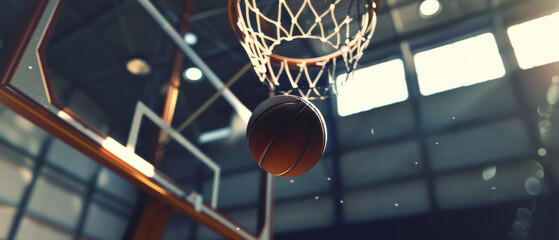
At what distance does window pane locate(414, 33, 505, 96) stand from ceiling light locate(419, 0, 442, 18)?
1.68ft

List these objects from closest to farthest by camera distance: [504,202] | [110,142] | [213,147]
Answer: [110,142], [504,202], [213,147]

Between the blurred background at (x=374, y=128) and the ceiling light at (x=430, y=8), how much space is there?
0.05ft

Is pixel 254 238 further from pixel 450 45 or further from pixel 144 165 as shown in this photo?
pixel 450 45

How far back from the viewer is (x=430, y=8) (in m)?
5.88

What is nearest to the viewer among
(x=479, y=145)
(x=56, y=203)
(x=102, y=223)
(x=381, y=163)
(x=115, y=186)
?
(x=479, y=145)

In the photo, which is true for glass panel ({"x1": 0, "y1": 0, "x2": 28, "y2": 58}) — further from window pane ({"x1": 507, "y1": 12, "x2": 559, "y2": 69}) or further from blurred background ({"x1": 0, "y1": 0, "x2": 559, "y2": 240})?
window pane ({"x1": 507, "y1": 12, "x2": 559, "y2": 69})

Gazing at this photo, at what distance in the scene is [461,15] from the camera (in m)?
5.80

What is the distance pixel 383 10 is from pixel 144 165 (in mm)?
4283

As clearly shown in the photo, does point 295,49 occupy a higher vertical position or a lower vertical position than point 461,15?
lower

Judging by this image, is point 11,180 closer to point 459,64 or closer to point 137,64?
point 137,64

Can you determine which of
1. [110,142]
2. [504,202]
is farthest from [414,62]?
[110,142]

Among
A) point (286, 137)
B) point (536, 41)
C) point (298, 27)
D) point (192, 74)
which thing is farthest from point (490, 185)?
point (192, 74)

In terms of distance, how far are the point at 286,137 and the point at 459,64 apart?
449 centimetres

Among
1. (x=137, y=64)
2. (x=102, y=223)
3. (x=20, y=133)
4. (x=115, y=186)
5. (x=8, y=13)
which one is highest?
(x=8, y=13)
